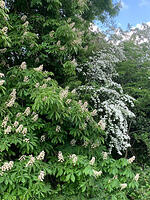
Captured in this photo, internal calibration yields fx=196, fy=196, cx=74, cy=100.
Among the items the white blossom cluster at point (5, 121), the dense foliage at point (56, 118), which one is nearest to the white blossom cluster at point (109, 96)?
the dense foliage at point (56, 118)

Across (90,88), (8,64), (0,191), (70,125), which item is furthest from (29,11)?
(0,191)

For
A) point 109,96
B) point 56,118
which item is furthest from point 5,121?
point 109,96

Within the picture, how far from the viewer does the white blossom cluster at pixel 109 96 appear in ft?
11.2

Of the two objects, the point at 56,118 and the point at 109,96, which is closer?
the point at 56,118

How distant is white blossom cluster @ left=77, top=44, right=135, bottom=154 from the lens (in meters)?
3.43

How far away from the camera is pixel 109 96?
151 inches

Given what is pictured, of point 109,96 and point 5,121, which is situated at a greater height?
point 109,96

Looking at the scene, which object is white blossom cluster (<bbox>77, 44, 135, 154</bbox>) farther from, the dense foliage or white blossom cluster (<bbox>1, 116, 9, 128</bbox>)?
white blossom cluster (<bbox>1, 116, 9, 128</bbox>)

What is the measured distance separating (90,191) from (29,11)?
3528 millimetres

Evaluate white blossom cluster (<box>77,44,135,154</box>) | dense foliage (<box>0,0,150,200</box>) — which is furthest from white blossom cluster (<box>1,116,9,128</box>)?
white blossom cluster (<box>77,44,135,154</box>)

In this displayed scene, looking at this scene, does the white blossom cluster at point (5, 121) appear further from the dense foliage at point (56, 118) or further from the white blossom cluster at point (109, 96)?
the white blossom cluster at point (109, 96)

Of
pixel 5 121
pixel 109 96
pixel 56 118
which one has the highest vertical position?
pixel 109 96

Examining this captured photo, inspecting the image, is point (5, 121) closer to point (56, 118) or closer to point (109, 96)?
point (56, 118)

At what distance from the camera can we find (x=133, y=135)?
15.4 feet
